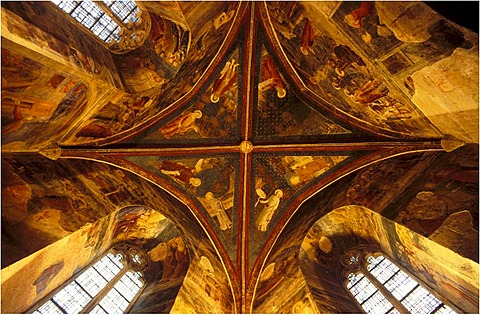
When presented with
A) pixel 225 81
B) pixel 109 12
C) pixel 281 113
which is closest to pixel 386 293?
pixel 281 113

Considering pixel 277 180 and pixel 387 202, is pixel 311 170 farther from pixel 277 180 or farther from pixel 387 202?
pixel 387 202

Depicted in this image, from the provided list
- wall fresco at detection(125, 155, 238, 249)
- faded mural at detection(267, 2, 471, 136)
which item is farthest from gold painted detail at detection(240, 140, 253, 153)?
faded mural at detection(267, 2, 471, 136)

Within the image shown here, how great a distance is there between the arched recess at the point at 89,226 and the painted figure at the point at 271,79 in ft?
13.1

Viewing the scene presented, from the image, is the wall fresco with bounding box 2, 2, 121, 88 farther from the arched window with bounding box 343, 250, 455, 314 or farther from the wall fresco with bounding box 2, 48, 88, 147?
the arched window with bounding box 343, 250, 455, 314

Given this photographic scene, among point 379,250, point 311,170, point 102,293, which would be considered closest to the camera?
point 102,293

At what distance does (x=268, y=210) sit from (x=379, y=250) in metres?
3.59

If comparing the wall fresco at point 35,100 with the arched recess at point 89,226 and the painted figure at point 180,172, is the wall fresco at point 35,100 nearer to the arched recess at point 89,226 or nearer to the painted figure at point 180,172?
the arched recess at point 89,226

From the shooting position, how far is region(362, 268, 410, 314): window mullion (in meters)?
9.09

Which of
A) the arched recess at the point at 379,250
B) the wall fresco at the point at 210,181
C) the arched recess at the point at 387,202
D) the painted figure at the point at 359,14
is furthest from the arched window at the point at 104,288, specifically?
the painted figure at the point at 359,14

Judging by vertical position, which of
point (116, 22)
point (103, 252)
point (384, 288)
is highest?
point (116, 22)

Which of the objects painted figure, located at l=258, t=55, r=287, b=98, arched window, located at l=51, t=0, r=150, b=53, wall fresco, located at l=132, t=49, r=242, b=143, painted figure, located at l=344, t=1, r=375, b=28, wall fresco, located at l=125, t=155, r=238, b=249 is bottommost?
painted figure, located at l=344, t=1, r=375, b=28

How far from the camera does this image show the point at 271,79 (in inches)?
392

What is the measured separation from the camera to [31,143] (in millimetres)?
7699

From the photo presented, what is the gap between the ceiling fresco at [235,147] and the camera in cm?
675
